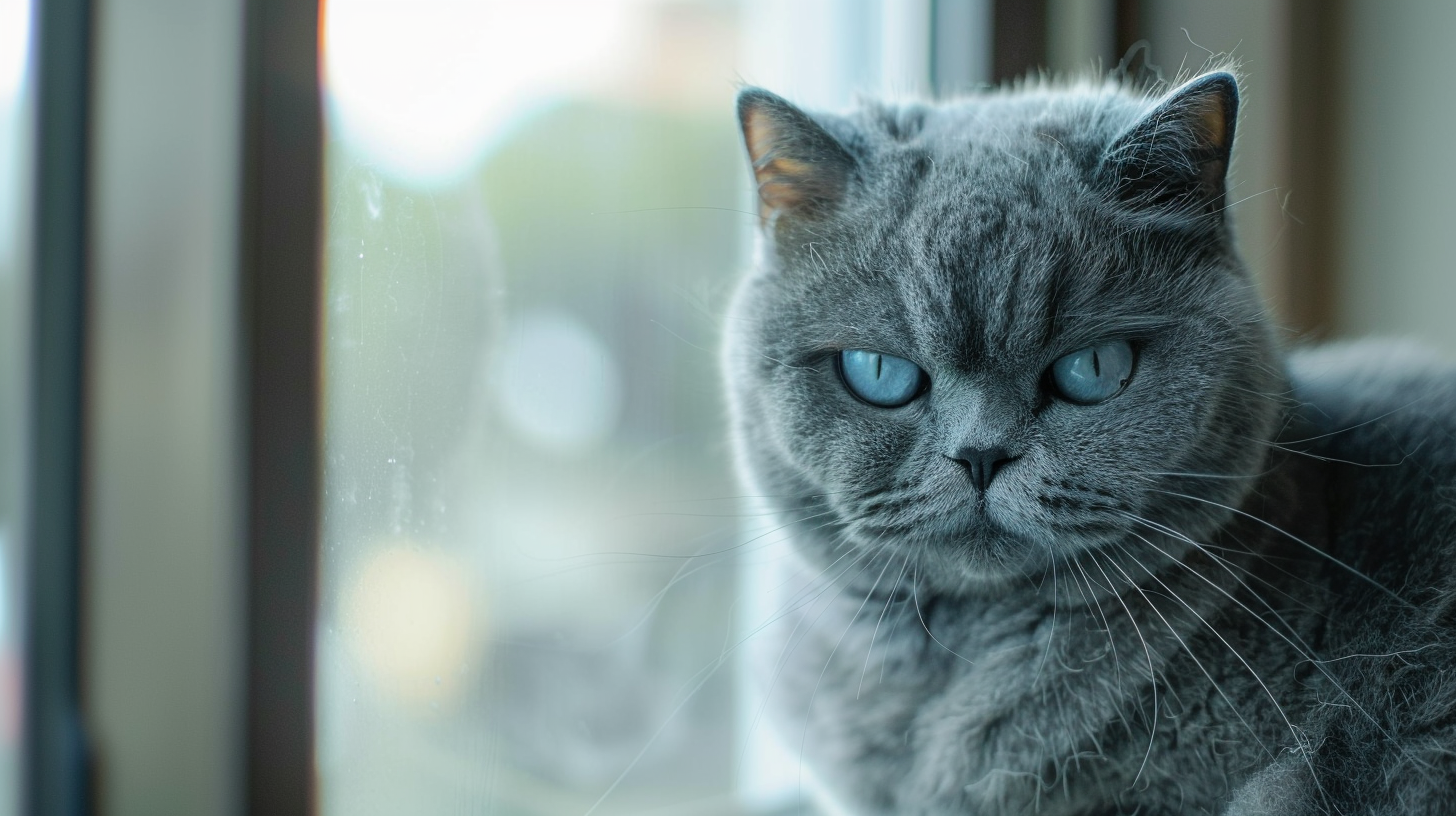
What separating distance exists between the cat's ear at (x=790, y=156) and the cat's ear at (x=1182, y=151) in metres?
0.23

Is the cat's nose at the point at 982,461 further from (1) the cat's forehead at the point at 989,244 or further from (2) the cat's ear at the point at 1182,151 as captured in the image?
(2) the cat's ear at the point at 1182,151

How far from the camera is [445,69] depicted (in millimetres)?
873

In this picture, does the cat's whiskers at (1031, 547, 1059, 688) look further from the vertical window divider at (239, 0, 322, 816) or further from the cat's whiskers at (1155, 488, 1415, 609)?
the vertical window divider at (239, 0, 322, 816)

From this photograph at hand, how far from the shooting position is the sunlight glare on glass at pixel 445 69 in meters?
0.78

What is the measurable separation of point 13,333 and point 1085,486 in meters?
0.76

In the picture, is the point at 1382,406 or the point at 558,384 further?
the point at 558,384

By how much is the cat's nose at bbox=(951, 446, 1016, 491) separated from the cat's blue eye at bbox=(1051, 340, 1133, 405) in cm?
8

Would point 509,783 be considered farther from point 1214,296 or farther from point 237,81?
point 1214,296

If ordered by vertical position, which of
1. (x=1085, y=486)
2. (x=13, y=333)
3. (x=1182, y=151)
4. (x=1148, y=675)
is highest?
(x=1182, y=151)

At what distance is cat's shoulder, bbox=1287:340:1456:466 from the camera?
0.87 m

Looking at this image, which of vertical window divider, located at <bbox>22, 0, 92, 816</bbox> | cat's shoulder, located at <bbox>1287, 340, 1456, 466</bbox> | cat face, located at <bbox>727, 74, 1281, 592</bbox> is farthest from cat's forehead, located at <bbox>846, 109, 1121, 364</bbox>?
vertical window divider, located at <bbox>22, 0, 92, 816</bbox>

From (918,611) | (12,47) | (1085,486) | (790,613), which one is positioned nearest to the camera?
(12,47)

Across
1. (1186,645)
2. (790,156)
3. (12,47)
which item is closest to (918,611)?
(1186,645)

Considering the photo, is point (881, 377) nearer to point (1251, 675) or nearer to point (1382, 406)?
point (1251, 675)
